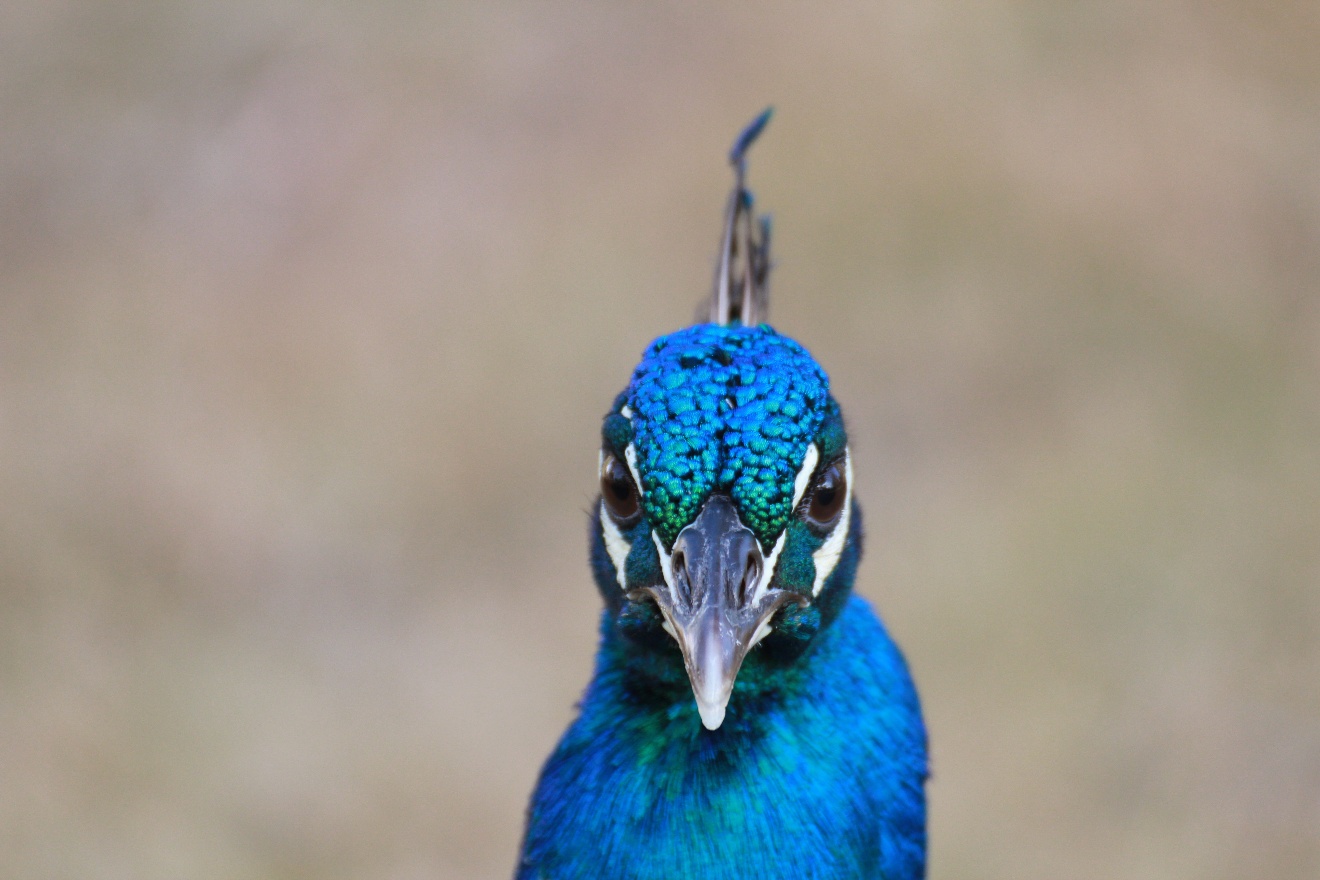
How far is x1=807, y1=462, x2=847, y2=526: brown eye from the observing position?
156cm

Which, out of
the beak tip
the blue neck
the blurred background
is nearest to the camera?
the beak tip

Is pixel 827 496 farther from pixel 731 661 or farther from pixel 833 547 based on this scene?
pixel 731 661

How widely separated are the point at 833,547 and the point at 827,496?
8 centimetres

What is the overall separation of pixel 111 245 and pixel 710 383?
11.3 ft

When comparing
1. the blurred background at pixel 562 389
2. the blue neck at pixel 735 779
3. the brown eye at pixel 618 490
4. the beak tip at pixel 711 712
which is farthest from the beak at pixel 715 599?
the blurred background at pixel 562 389

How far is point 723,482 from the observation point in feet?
4.83

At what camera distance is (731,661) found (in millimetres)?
1409

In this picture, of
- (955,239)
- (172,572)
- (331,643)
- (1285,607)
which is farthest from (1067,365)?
(172,572)

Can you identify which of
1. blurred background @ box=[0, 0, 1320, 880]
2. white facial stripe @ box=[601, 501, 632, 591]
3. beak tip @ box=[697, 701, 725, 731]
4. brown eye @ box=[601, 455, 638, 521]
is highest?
blurred background @ box=[0, 0, 1320, 880]

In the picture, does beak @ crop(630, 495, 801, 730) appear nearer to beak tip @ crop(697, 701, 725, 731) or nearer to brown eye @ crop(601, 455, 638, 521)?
beak tip @ crop(697, 701, 725, 731)

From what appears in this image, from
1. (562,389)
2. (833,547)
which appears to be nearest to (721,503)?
(833,547)

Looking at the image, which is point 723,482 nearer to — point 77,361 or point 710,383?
point 710,383

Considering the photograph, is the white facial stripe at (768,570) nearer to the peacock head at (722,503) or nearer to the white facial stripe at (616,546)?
the peacock head at (722,503)

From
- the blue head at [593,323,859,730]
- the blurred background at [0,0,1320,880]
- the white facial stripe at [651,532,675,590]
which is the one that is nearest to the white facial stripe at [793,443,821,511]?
the blue head at [593,323,859,730]
